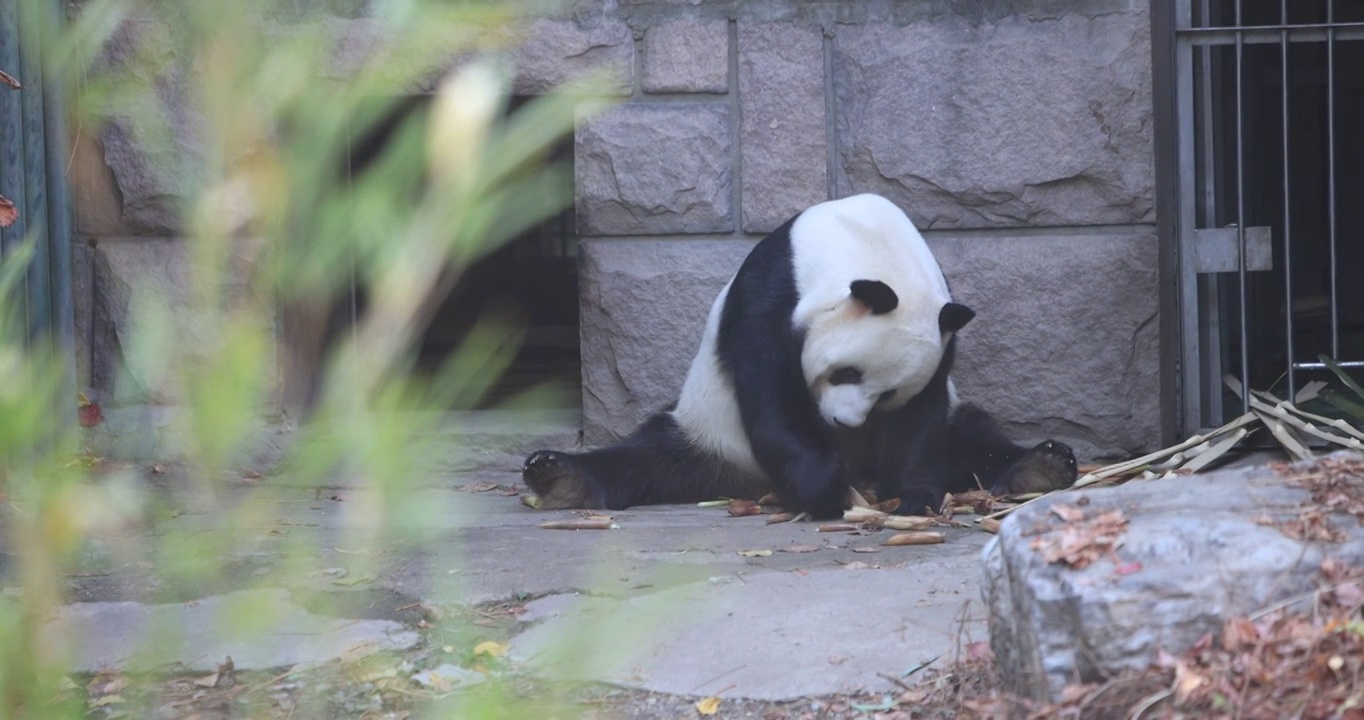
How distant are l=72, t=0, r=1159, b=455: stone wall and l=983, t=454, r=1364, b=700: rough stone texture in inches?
106

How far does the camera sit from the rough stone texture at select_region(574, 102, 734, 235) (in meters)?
4.86

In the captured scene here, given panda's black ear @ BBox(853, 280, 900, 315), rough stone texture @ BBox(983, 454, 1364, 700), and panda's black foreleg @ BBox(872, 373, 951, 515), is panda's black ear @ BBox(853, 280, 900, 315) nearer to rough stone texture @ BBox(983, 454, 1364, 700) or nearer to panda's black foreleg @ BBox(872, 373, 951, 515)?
panda's black foreleg @ BBox(872, 373, 951, 515)

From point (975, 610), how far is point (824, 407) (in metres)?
1.48

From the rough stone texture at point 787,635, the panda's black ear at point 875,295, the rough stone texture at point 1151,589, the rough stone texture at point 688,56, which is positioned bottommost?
the rough stone texture at point 787,635

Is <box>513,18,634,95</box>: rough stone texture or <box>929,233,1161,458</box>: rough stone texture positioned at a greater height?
<box>513,18,634,95</box>: rough stone texture

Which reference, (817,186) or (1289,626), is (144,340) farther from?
(817,186)

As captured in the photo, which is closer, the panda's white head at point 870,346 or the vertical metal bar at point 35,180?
the panda's white head at point 870,346

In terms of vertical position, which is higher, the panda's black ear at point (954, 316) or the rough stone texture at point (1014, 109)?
the rough stone texture at point (1014, 109)

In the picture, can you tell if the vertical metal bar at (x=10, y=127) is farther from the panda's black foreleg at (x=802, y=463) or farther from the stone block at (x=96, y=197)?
the panda's black foreleg at (x=802, y=463)

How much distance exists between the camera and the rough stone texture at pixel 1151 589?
197 centimetres

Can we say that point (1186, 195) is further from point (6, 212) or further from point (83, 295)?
point (6, 212)

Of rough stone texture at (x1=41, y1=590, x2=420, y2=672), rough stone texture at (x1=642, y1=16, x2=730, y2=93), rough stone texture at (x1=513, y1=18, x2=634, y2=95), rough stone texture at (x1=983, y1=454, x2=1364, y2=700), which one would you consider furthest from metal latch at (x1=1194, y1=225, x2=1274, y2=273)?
rough stone texture at (x1=41, y1=590, x2=420, y2=672)

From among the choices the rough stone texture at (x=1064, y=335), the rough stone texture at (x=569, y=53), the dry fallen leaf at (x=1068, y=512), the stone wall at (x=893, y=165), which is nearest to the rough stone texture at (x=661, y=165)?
the stone wall at (x=893, y=165)

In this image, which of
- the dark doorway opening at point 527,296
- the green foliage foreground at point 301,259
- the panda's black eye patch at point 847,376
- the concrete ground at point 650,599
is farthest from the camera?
the dark doorway opening at point 527,296
